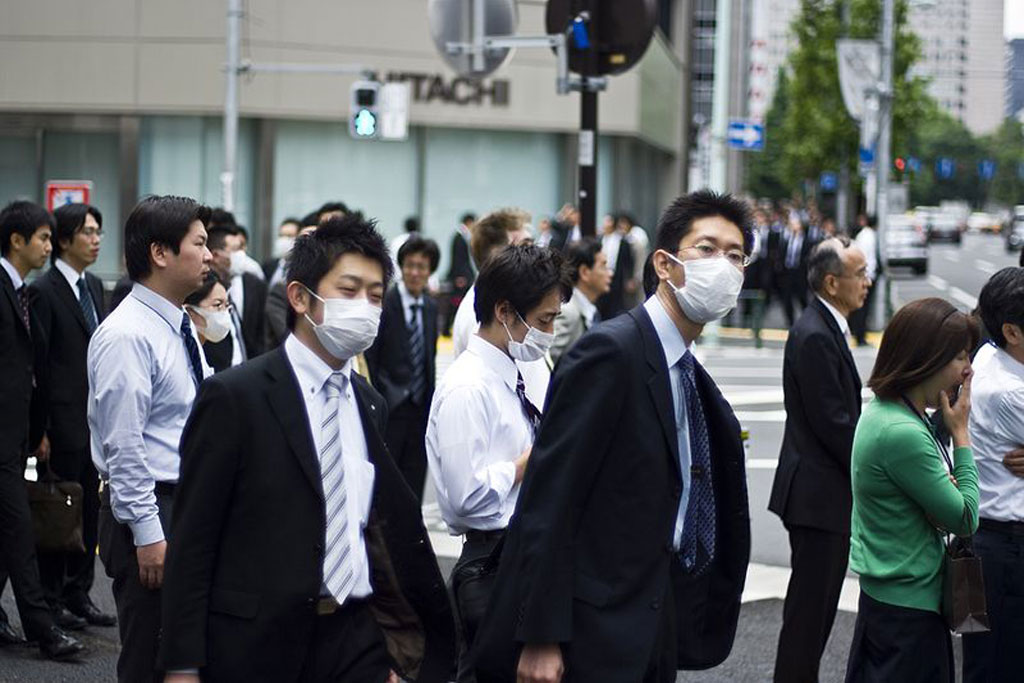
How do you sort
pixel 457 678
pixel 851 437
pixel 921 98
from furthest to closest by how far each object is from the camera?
pixel 921 98 → pixel 851 437 → pixel 457 678

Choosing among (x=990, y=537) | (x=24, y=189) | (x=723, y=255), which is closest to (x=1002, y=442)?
(x=990, y=537)

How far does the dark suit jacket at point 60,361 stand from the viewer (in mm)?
7750

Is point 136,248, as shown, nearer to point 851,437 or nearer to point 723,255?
point 723,255

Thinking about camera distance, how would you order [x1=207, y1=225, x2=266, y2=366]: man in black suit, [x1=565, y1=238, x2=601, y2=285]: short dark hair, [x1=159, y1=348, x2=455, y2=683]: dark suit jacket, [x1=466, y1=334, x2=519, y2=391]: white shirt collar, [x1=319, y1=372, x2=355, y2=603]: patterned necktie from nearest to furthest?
1. [x1=159, y1=348, x2=455, y2=683]: dark suit jacket
2. [x1=319, y1=372, x2=355, y2=603]: patterned necktie
3. [x1=466, y1=334, x2=519, y2=391]: white shirt collar
4. [x1=565, y1=238, x2=601, y2=285]: short dark hair
5. [x1=207, y1=225, x2=266, y2=366]: man in black suit

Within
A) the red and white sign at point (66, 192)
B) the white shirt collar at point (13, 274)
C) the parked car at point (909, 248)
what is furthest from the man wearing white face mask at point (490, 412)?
the parked car at point (909, 248)

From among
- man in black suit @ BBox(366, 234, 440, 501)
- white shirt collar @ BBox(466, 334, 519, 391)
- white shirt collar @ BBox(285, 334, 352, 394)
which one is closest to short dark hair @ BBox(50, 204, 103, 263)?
man in black suit @ BBox(366, 234, 440, 501)

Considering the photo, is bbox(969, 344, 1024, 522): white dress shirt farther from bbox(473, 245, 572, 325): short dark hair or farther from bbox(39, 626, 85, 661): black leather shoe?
bbox(39, 626, 85, 661): black leather shoe

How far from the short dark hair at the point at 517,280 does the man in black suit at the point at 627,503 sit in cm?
108

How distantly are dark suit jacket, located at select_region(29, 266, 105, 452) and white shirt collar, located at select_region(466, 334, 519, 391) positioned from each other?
3003 millimetres

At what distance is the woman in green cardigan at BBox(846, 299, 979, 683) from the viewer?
4.94m

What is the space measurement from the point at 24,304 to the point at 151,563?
9.41ft

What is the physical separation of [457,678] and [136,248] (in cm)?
174

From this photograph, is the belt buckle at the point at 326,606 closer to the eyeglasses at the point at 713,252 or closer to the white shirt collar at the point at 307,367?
the white shirt collar at the point at 307,367

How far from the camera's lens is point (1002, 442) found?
5699 millimetres
